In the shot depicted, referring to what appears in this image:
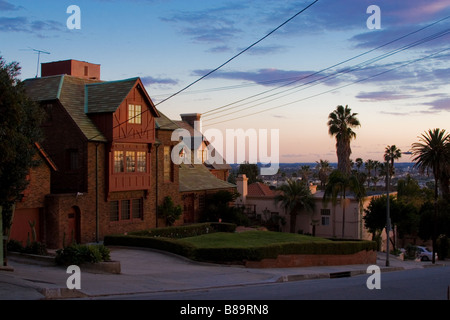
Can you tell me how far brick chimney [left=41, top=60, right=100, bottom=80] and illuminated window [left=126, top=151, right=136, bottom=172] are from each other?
25.6 ft

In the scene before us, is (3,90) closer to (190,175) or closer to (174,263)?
(174,263)

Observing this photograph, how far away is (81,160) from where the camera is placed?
3272 centimetres

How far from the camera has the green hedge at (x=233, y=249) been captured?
26609 millimetres

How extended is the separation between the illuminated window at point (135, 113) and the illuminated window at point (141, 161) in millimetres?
2349

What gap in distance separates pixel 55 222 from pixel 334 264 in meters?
16.9

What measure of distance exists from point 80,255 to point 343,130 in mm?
39954

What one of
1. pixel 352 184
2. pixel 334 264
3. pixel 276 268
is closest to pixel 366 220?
pixel 352 184

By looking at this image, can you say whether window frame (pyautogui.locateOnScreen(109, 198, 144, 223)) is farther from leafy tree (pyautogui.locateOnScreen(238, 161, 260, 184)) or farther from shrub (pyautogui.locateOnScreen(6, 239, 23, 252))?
leafy tree (pyautogui.locateOnScreen(238, 161, 260, 184))

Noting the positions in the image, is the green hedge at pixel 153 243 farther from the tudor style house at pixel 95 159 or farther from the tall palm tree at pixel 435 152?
the tall palm tree at pixel 435 152

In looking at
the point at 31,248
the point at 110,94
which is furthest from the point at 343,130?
the point at 31,248

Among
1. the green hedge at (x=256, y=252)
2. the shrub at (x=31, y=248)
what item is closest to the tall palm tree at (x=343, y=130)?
the green hedge at (x=256, y=252)

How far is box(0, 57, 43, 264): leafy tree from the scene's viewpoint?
17703 mm

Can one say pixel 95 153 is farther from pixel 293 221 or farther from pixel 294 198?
pixel 293 221

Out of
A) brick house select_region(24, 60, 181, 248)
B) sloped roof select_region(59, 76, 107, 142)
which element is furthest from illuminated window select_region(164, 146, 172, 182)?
sloped roof select_region(59, 76, 107, 142)
